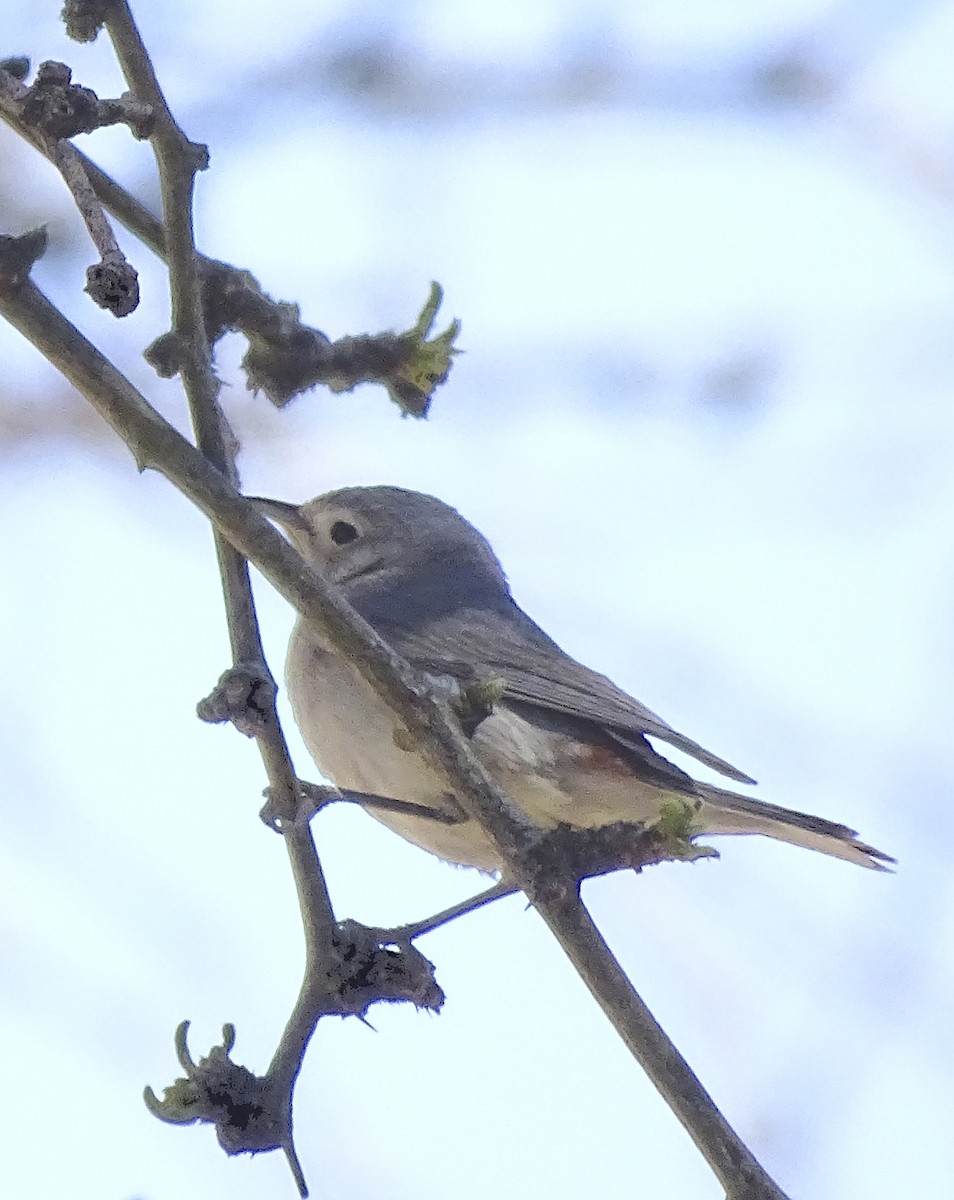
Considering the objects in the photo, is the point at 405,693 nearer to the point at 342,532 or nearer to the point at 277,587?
the point at 277,587

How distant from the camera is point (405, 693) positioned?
8.46 feet

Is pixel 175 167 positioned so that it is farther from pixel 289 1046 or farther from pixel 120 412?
pixel 289 1046

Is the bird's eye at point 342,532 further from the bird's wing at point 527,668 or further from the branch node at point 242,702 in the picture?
the branch node at point 242,702

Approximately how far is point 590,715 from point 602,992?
6.49 feet

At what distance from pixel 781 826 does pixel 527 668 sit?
1.03m

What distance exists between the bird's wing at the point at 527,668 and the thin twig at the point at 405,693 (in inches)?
56.0

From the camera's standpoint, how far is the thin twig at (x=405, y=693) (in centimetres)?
249

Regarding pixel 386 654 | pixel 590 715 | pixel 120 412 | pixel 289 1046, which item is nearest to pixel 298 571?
pixel 386 654

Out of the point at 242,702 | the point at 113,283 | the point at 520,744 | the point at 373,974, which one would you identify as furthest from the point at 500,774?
the point at 113,283

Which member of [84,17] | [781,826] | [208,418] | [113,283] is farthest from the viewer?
[781,826]

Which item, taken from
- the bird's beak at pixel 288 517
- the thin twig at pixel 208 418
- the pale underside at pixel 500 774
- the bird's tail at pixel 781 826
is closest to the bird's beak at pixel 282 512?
the bird's beak at pixel 288 517

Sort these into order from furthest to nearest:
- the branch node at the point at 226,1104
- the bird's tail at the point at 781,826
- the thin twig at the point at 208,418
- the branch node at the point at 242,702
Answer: the bird's tail at the point at 781,826
the branch node at the point at 226,1104
the thin twig at the point at 208,418
the branch node at the point at 242,702

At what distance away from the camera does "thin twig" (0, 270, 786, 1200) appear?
2.49 m

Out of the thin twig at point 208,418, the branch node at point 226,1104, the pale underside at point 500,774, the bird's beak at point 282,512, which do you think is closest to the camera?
the thin twig at point 208,418
